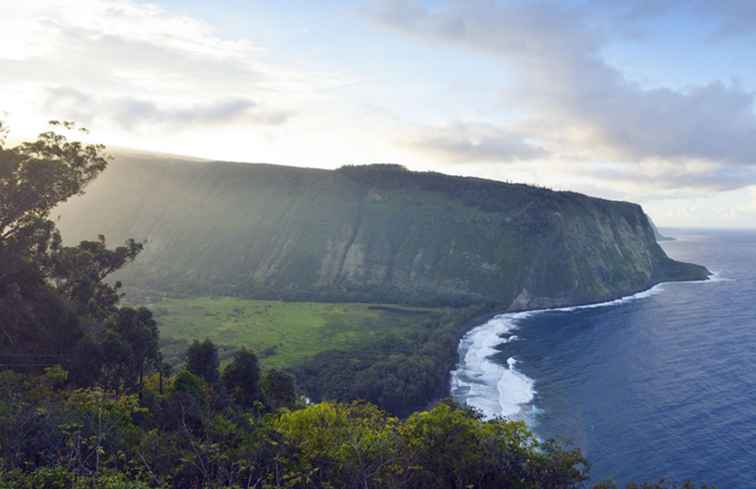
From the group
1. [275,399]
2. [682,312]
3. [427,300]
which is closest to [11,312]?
[275,399]

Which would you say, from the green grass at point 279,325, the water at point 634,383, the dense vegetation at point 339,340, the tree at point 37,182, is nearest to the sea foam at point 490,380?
the water at point 634,383

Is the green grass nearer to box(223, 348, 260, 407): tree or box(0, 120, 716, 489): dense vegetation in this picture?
box(223, 348, 260, 407): tree

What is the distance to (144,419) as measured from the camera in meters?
25.4

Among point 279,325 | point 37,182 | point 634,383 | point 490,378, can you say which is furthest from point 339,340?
point 37,182

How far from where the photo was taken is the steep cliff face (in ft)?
458

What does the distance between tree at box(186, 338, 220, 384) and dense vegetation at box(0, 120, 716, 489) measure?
82 millimetres

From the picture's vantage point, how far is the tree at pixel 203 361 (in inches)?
1516

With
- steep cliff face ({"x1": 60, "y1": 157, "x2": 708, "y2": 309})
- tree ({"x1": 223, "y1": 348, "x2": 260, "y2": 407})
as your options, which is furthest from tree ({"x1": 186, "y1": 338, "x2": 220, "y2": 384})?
steep cliff face ({"x1": 60, "y1": 157, "x2": 708, "y2": 309})

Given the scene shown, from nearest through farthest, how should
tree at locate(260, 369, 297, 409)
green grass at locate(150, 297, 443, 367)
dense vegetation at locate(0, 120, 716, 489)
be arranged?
dense vegetation at locate(0, 120, 716, 489) → tree at locate(260, 369, 297, 409) → green grass at locate(150, 297, 443, 367)

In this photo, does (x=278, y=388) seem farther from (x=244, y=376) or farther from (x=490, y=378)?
(x=490, y=378)

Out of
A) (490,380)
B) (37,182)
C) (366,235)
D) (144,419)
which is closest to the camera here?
(144,419)

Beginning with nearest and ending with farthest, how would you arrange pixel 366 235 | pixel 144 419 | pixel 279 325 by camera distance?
pixel 144 419 → pixel 279 325 → pixel 366 235

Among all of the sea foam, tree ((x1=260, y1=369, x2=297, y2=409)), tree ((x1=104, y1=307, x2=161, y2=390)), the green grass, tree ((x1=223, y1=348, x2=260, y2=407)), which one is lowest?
the sea foam

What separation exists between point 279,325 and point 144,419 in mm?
73505
